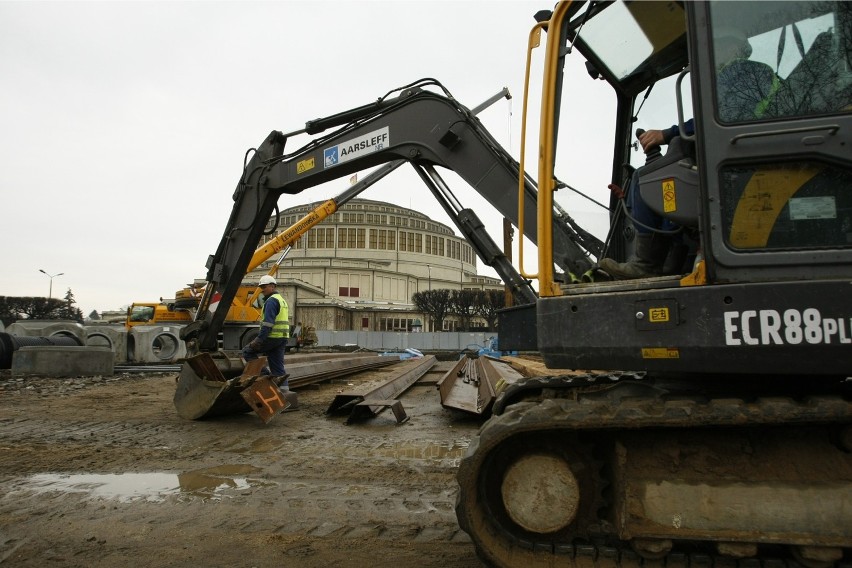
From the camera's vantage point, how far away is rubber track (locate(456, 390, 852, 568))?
7.51 feet

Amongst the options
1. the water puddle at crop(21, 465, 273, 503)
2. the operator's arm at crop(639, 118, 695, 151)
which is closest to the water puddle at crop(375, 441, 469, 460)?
the water puddle at crop(21, 465, 273, 503)

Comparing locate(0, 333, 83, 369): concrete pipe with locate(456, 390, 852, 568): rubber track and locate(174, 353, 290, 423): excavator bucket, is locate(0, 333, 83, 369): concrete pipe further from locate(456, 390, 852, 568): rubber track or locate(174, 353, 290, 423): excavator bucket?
locate(456, 390, 852, 568): rubber track

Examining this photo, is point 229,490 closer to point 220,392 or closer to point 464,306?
point 220,392

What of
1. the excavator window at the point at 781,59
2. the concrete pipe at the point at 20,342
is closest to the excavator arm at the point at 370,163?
the excavator window at the point at 781,59

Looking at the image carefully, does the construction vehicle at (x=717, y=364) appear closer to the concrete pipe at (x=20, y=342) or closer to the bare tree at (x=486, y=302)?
the concrete pipe at (x=20, y=342)

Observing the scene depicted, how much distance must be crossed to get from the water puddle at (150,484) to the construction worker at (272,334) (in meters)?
2.90

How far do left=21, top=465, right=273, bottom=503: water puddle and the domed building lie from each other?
170ft

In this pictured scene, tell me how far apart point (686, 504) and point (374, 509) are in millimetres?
2179

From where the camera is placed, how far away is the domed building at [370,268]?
59.6 metres

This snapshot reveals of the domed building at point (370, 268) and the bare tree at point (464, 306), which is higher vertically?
the domed building at point (370, 268)

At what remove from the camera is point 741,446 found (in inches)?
99.0

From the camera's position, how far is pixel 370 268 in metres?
71.8

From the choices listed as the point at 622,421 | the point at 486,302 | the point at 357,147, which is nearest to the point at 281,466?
the point at 622,421

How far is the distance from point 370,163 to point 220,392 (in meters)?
3.48
